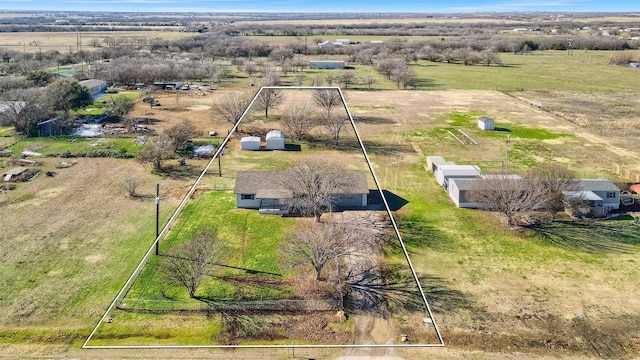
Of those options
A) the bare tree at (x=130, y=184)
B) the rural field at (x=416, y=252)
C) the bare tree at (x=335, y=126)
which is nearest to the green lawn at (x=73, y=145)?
the rural field at (x=416, y=252)

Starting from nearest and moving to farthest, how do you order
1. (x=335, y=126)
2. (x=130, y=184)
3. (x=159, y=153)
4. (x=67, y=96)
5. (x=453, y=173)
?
(x=130, y=184)
(x=453, y=173)
(x=159, y=153)
(x=335, y=126)
(x=67, y=96)

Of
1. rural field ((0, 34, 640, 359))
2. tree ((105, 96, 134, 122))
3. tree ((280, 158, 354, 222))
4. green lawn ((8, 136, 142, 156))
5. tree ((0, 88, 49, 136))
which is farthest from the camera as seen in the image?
tree ((105, 96, 134, 122))

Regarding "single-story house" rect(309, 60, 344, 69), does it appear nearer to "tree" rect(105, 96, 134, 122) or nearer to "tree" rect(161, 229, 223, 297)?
"tree" rect(105, 96, 134, 122)

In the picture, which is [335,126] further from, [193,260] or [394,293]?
[394,293]

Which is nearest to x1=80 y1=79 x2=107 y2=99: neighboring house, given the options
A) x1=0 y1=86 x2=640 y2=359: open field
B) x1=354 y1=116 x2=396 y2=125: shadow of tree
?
x1=0 y1=86 x2=640 y2=359: open field

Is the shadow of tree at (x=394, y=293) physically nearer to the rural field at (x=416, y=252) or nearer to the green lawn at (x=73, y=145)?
the rural field at (x=416, y=252)

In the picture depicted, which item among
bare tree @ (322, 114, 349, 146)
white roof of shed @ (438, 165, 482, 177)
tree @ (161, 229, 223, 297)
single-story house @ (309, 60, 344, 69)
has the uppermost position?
single-story house @ (309, 60, 344, 69)

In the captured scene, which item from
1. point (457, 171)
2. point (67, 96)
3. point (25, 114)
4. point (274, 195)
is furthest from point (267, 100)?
point (274, 195)
